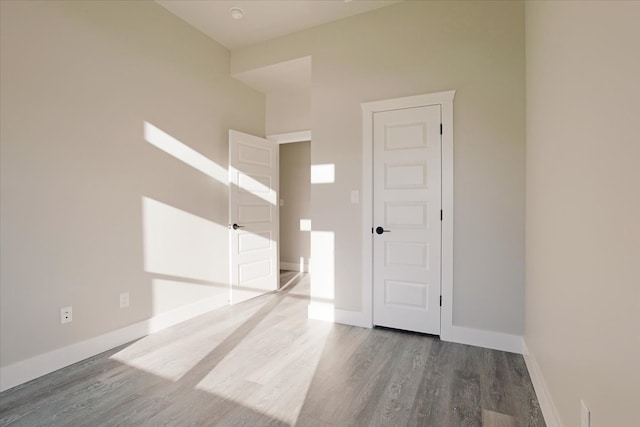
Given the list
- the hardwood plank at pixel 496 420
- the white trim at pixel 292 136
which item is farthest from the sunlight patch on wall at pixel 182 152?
Result: the hardwood plank at pixel 496 420

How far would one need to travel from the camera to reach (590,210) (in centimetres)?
116

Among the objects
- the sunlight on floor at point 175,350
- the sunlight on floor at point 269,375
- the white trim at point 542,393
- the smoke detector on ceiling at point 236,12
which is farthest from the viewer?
the smoke detector on ceiling at point 236,12

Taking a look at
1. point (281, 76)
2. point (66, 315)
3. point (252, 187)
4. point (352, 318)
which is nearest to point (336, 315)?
point (352, 318)

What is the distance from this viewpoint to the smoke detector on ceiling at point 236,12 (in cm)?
318

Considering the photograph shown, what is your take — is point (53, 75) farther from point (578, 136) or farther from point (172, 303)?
point (578, 136)

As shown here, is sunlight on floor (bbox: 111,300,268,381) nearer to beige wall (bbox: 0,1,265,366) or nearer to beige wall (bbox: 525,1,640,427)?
beige wall (bbox: 0,1,265,366)

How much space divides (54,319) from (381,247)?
8.86 ft

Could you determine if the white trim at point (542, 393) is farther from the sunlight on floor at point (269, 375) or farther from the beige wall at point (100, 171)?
the beige wall at point (100, 171)

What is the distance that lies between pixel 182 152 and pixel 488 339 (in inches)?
135

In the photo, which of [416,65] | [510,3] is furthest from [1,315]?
[510,3]

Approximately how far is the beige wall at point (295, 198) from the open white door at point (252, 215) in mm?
1527

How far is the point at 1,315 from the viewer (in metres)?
2.08

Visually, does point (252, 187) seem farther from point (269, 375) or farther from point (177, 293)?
point (269, 375)

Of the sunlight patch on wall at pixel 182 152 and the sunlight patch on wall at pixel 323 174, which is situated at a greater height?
the sunlight patch on wall at pixel 182 152
